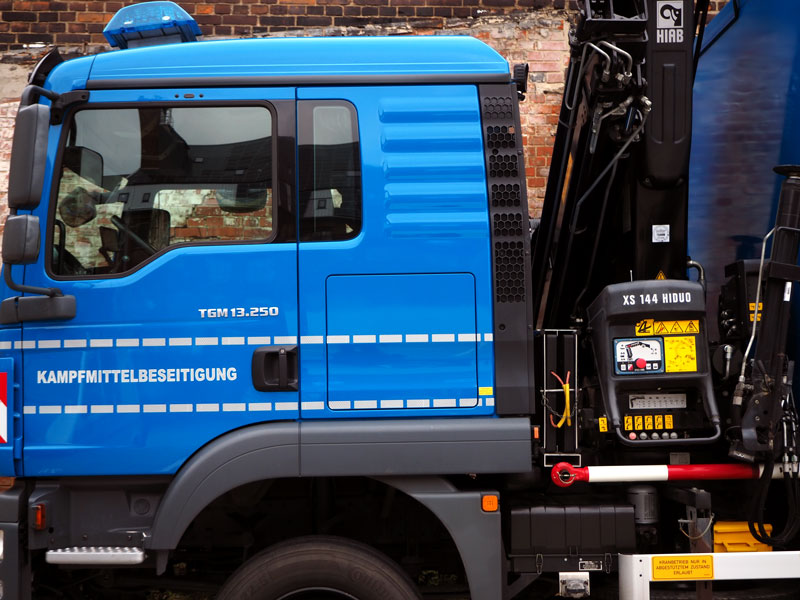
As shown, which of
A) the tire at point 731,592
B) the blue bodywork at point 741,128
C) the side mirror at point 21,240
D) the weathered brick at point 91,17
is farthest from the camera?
the weathered brick at point 91,17

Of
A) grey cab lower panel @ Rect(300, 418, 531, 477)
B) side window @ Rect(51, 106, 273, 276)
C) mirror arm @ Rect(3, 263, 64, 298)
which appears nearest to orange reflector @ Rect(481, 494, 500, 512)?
grey cab lower panel @ Rect(300, 418, 531, 477)

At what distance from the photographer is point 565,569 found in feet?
10.7

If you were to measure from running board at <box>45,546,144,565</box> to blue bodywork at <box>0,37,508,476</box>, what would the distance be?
33 cm

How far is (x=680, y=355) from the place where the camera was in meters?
3.20

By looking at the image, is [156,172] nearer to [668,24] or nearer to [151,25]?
[151,25]

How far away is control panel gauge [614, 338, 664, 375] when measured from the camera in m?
3.19

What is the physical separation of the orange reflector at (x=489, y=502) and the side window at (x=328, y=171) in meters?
1.25

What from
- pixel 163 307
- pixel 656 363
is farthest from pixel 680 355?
pixel 163 307

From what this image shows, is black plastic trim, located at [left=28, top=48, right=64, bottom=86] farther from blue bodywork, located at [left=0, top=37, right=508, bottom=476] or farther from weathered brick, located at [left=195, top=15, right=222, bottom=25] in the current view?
weathered brick, located at [left=195, top=15, right=222, bottom=25]

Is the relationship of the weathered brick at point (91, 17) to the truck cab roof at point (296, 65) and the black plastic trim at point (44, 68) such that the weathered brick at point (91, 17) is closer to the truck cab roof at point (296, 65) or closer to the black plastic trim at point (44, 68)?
the black plastic trim at point (44, 68)

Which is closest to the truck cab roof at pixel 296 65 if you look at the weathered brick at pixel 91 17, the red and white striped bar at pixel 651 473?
the red and white striped bar at pixel 651 473

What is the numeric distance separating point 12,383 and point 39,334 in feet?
0.77

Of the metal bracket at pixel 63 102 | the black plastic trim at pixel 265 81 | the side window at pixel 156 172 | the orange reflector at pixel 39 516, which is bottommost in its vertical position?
the orange reflector at pixel 39 516

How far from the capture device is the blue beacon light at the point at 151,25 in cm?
354
